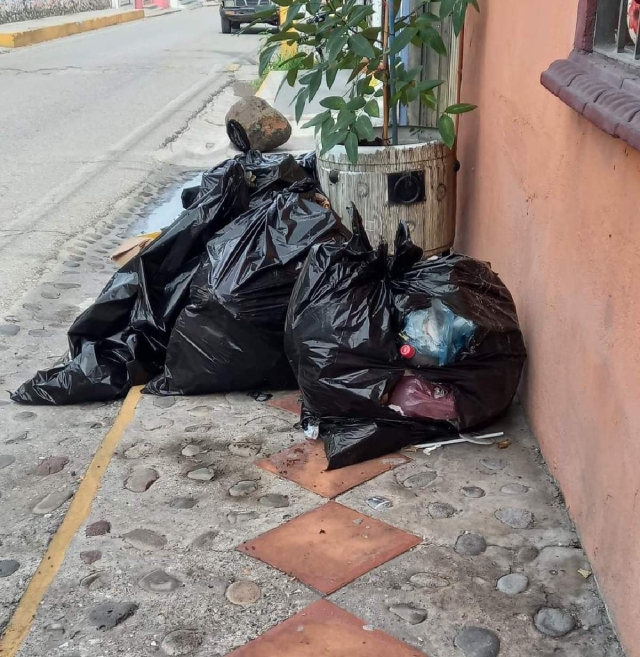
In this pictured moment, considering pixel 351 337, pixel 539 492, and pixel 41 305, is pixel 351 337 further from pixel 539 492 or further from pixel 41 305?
pixel 41 305

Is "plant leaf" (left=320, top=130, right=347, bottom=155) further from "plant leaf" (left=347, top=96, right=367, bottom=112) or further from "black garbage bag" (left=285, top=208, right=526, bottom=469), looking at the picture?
"black garbage bag" (left=285, top=208, right=526, bottom=469)

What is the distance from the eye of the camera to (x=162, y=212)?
6.16 metres

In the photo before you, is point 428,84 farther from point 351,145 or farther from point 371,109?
point 351,145

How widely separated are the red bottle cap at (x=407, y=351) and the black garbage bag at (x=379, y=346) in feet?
0.06

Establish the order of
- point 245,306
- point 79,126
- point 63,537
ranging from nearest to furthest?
1. point 63,537
2. point 245,306
3. point 79,126

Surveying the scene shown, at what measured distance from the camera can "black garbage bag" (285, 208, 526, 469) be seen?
2.52 m

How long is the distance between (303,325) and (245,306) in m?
0.43

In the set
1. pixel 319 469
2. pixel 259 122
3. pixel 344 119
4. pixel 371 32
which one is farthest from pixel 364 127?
pixel 259 122

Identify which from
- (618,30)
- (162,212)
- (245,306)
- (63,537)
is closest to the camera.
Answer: (618,30)

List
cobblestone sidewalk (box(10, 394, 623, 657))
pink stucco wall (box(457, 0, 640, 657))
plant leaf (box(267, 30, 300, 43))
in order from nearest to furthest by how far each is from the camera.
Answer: pink stucco wall (box(457, 0, 640, 657)), cobblestone sidewalk (box(10, 394, 623, 657)), plant leaf (box(267, 30, 300, 43))

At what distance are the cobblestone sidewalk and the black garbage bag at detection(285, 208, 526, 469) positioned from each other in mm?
108

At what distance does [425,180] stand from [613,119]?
6.64 ft

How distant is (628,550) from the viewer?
1710mm

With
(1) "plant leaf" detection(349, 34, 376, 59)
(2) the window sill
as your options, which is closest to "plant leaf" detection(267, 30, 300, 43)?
(1) "plant leaf" detection(349, 34, 376, 59)
